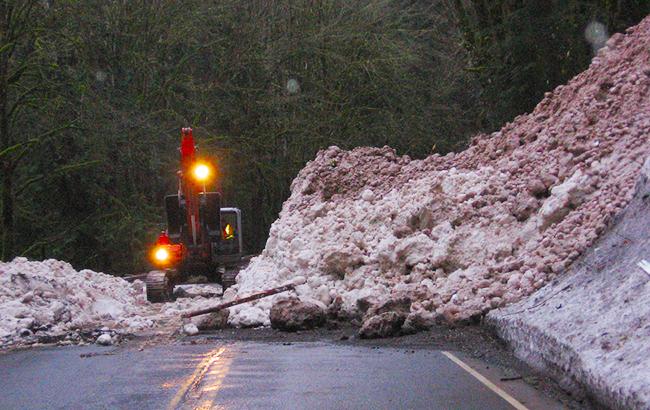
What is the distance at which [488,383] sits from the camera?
1177 cm

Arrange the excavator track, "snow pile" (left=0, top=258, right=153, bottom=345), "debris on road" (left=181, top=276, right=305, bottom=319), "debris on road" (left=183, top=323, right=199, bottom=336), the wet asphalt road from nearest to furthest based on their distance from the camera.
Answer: the wet asphalt road, "debris on road" (left=183, top=323, right=199, bottom=336), "snow pile" (left=0, top=258, right=153, bottom=345), "debris on road" (left=181, top=276, right=305, bottom=319), the excavator track

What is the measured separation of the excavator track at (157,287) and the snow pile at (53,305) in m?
0.41

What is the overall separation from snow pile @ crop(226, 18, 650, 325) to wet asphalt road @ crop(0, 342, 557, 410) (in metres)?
2.92

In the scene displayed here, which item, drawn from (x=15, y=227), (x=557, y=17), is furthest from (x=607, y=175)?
(x=15, y=227)

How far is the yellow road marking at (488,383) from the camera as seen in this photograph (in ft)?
34.1

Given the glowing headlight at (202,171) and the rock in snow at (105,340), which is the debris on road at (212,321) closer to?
the rock in snow at (105,340)

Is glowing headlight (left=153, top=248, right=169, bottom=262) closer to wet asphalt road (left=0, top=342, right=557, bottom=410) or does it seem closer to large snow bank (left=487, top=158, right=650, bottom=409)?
wet asphalt road (left=0, top=342, right=557, bottom=410)

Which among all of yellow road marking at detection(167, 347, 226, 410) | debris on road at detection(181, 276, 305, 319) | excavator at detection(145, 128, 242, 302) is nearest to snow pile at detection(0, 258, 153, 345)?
debris on road at detection(181, 276, 305, 319)

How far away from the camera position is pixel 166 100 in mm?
37719

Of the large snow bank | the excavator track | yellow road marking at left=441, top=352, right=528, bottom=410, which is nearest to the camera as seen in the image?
the large snow bank

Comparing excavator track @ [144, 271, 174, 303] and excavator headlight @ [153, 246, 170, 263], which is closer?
excavator track @ [144, 271, 174, 303]

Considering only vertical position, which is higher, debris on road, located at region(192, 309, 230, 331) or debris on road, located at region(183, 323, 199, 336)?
debris on road, located at region(192, 309, 230, 331)

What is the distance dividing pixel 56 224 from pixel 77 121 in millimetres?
3992

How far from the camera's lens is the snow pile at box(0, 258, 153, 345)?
62.3 feet
